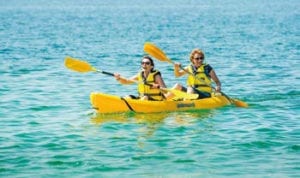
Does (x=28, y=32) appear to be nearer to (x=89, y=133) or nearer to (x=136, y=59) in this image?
(x=136, y=59)

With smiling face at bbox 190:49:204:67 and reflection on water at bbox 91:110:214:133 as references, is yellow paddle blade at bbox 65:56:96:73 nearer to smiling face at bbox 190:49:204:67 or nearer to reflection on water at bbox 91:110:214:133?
reflection on water at bbox 91:110:214:133

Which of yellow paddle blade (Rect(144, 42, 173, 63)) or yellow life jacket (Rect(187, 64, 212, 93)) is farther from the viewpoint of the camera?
yellow life jacket (Rect(187, 64, 212, 93))

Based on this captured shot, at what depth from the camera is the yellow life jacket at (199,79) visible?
16234 mm

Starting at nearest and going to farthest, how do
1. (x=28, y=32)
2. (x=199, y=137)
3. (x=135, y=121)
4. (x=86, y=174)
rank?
(x=86, y=174)
(x=199, y=137)
(x=135, y=121)
(x=28, y=32)

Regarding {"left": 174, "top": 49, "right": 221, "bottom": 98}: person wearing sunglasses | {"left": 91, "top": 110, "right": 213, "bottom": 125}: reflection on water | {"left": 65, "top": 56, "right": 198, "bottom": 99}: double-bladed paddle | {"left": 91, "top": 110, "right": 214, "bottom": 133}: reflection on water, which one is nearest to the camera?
{"left": 91, "top": 110, "right": 214, "bottom": 133}: reflection on water

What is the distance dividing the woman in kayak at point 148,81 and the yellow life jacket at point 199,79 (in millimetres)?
776

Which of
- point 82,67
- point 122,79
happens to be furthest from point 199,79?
point 82,67

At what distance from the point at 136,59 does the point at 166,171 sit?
17.9 meters

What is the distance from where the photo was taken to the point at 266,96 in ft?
61.1

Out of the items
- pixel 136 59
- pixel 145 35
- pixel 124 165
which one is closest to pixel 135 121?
pixel 124 165

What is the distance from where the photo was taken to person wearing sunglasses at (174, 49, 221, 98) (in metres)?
16.1

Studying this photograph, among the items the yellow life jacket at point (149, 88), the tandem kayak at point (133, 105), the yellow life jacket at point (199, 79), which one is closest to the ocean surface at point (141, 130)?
the tandem kayak at point (133, 105)

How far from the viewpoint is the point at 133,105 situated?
50.4 feet

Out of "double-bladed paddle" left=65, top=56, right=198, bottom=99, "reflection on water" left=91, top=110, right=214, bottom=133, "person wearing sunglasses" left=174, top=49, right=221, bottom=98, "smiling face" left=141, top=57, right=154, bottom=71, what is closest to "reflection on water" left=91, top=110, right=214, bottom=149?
"reflection on water" left=91, top=110, right=214, bottom=133
